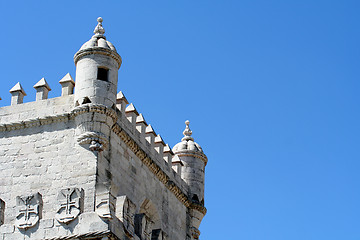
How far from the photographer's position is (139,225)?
→ 3123 centimetres

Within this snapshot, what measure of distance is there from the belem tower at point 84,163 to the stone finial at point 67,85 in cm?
3

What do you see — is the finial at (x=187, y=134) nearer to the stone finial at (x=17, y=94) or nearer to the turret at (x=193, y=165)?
the turret at (x=193, y=165)

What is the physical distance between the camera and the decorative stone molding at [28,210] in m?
29.9

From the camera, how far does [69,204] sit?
98.2ft

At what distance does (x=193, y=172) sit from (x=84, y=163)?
8.37 metres

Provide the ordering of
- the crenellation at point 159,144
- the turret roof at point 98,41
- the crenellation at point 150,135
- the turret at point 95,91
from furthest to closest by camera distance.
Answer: the crenellation at point 159,144, the crenellation at point 150,135, the turret roof at point 98,41, the turret at point 95,91

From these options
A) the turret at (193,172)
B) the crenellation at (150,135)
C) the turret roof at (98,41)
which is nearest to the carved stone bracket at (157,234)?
the crenellation at (150,135)

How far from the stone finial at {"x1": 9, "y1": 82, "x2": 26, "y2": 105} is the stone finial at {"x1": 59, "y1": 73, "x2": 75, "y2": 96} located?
1547mm

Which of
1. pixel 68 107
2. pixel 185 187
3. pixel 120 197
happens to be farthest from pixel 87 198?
pixel 185 187

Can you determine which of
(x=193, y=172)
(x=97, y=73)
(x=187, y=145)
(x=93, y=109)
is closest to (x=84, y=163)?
(x=93, y=109)

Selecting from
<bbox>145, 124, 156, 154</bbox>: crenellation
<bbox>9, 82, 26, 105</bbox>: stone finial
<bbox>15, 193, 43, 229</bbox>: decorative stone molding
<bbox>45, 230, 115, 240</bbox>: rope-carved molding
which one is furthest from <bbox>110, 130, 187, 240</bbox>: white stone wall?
<bbox>9, 82, 26, 105</bbox>: stone finial

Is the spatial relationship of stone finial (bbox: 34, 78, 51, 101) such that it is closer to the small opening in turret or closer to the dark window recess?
the dark window recess

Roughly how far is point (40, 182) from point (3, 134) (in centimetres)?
262

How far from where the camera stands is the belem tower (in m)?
29.9
